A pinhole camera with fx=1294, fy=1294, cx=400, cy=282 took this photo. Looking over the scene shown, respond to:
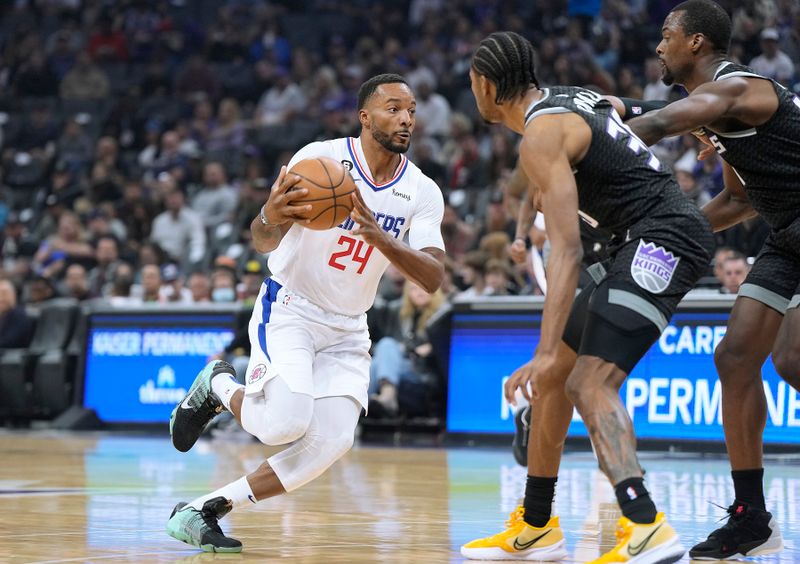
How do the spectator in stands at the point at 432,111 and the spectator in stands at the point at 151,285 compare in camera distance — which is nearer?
the spectator in stands at the point at 151,285

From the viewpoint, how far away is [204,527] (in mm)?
5609

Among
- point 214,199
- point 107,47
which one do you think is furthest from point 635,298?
point 107,47

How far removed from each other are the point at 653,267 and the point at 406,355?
8.32 meters

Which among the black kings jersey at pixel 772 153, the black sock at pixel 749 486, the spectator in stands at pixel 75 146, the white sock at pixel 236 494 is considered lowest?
the white sock at pixel 236 494

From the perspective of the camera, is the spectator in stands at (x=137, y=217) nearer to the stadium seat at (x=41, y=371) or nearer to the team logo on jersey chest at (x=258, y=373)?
the stadium seat at (x=41, y=371)

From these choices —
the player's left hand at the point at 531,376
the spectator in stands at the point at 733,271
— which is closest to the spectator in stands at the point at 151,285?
the spectator in stands at the point at 733,271

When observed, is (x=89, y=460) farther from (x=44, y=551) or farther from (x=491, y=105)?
(x=491, y=105)

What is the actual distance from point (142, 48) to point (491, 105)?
19.9m

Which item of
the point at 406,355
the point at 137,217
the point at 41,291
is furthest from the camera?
the point at 137,217

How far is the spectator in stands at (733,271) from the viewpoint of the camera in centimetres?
1136

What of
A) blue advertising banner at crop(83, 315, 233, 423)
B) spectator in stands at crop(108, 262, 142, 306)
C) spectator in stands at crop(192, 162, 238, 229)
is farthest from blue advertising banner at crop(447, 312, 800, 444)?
spectator in stands at crop(192, 162, 238, 229)

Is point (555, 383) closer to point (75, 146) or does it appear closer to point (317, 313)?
point (317, 313)

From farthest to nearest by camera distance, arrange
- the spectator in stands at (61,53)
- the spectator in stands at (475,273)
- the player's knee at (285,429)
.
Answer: the spectator in stands at (61,53) → the spectator in stands at (475,273) → the player's knee at (285,429)

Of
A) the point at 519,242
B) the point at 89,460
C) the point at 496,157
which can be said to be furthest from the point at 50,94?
the point at 519,242
